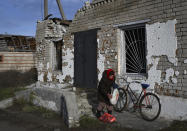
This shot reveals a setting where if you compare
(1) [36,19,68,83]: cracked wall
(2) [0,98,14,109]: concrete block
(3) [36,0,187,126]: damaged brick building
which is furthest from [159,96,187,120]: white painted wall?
(2) [0,98,14,109]: concrete block

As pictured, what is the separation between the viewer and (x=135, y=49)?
6312mm

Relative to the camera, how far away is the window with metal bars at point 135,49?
6.09 metres

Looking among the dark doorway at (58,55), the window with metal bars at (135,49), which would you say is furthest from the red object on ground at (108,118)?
the dark doorway at (58,55)

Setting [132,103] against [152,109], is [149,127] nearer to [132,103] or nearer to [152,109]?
[152,109]

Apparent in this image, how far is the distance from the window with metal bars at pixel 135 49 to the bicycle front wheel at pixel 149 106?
109 cm

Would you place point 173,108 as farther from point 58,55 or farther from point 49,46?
Answer: point 49,46

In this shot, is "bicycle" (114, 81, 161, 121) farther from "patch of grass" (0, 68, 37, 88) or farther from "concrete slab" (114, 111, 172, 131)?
"patch of grass" (0, 68, 37, 88)

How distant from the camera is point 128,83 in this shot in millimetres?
6121

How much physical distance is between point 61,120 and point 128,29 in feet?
11.6

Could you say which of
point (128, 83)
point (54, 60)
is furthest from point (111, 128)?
point (54, 60)

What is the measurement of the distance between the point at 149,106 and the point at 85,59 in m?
3.35

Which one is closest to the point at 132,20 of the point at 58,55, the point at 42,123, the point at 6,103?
the point at 42,123

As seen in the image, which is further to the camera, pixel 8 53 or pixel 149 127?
pixel 8 53

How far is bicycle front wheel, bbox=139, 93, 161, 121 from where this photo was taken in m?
5.09
